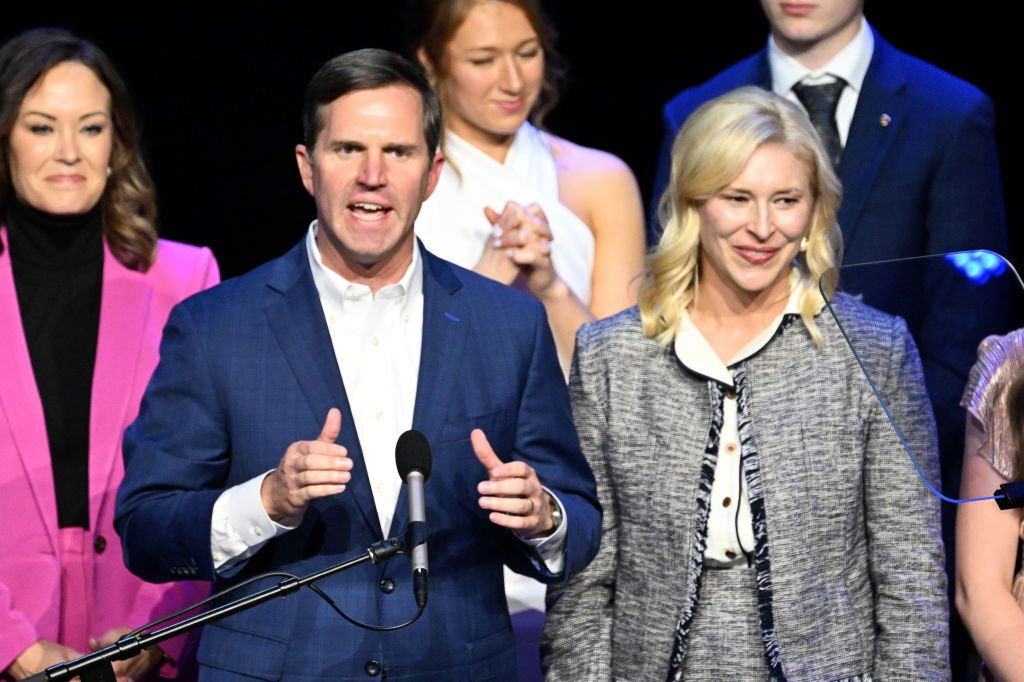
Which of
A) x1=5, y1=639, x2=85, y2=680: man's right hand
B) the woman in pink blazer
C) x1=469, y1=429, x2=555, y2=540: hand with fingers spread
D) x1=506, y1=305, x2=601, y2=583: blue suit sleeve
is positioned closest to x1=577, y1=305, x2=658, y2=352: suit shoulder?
x1=506, y1=305, x2=601, y2=583: blue suit sleeve

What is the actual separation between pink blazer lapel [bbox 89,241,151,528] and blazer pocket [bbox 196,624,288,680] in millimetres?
789

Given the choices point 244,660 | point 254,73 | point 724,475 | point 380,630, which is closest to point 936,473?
point 724,475

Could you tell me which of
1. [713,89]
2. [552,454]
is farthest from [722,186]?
[713,89]

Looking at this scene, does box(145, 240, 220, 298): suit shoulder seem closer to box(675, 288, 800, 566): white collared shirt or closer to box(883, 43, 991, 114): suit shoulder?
box(675, 288, 800, 566): white collared shirt

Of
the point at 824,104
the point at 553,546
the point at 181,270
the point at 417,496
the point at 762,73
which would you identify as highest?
the point at 762,73

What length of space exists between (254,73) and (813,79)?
5.44 ft

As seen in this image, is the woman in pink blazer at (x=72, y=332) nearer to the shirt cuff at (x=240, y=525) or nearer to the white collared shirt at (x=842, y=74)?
the shirt cuff at (x=240, y=525)

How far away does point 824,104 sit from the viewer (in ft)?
10.8

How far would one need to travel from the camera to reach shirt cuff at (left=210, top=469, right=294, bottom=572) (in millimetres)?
2166

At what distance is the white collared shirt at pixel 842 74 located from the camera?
3.28m

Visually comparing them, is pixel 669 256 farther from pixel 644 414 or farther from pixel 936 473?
pixel 936 473

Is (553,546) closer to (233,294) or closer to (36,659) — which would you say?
(233,294)

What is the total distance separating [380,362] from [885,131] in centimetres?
143

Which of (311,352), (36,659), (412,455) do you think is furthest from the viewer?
(36,659)
